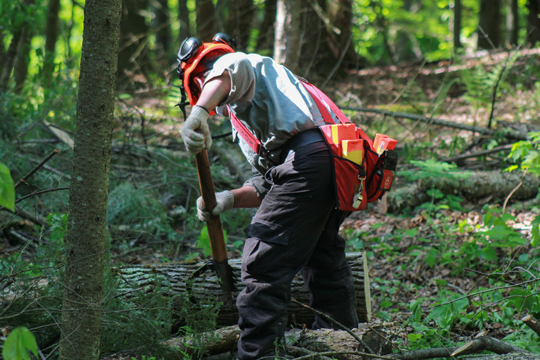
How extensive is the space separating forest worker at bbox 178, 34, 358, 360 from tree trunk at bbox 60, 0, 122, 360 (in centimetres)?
52

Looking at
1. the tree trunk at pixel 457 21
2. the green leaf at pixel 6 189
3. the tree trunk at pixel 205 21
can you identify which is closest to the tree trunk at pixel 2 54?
the tree trunk at pixel 205 21

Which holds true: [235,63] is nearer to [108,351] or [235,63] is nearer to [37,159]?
[108,351]

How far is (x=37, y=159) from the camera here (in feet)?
15.9

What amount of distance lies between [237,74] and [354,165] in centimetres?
82

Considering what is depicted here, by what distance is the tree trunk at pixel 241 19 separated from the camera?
7320 mm

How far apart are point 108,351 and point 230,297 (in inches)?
33.0

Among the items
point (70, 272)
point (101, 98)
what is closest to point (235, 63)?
point (101, 98)

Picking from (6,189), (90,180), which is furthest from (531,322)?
(6,189)

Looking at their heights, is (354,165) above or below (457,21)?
below

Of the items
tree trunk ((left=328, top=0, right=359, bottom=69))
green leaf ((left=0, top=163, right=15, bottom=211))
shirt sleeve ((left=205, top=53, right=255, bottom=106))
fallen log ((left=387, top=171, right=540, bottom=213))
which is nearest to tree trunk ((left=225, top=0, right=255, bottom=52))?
tree trunk ((left=328, top=0, right=359, bottom=69))

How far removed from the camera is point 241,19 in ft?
26.5

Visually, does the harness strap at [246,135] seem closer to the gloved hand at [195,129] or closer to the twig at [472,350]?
the gloved hand at [195,129]

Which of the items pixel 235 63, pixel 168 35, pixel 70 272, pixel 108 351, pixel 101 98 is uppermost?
pixel 168 35

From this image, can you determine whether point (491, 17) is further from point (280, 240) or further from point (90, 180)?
point (90, 180)
